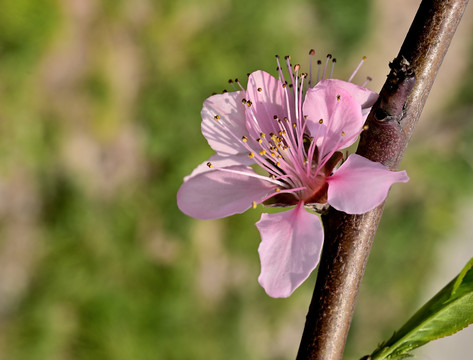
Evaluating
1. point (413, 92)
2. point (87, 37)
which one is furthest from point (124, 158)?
point (413, 92)

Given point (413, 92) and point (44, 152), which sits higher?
point (44, 152)

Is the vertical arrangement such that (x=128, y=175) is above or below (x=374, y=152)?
above

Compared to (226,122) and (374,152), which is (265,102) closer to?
(226,122)

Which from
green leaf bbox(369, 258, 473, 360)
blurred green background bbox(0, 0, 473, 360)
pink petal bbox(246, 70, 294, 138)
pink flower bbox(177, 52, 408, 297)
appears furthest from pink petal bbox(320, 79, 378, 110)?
blurred green background bbox(0, 0, 473, 360)

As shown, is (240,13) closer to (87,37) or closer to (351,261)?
(87,37)

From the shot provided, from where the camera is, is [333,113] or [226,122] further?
[226,122]

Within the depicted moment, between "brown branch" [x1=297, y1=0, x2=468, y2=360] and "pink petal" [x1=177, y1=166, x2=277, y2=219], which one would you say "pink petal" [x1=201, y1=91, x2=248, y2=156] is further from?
"brown branch" [x1=297, y1=0, x2=468, y2=360]

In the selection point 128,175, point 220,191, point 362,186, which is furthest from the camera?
point 128,175

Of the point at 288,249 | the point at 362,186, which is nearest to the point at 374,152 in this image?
the point at 362,186
